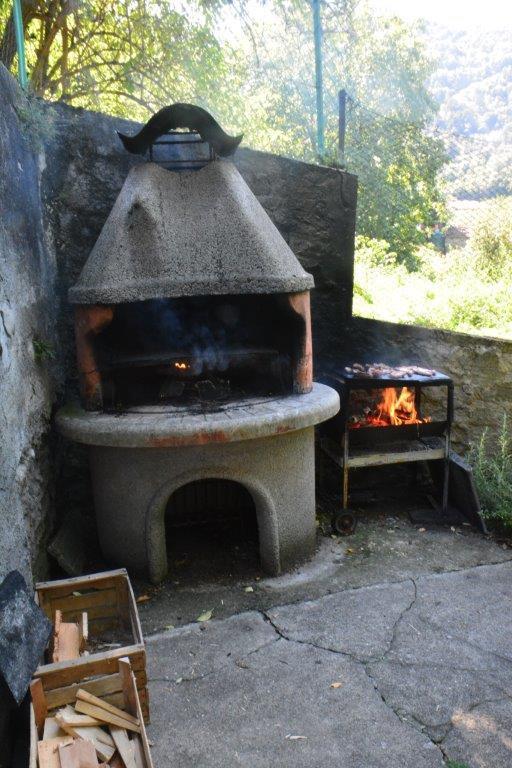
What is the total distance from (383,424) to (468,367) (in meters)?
0.99

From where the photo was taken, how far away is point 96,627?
330 cm

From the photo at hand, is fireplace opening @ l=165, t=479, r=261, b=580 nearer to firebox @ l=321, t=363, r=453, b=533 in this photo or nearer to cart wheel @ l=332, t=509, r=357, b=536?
cart wheel @ l=332, t=509, r=357, b=536

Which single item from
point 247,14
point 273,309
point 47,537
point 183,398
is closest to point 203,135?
point 273,309

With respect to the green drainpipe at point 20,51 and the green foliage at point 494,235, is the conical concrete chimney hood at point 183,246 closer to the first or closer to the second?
the green drainpipe at point 20,51

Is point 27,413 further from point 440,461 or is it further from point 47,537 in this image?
point 440,461

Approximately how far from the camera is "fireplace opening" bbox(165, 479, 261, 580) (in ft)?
13.5

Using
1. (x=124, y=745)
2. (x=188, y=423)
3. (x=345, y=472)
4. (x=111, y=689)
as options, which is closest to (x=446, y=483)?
(x=345, y=472)

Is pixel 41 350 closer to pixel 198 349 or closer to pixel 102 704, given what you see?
pixel 198 349

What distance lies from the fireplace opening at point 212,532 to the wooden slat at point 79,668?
1.48 m

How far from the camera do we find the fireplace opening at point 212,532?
13.5 ft

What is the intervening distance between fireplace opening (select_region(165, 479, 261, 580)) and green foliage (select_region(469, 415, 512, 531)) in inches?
73.3

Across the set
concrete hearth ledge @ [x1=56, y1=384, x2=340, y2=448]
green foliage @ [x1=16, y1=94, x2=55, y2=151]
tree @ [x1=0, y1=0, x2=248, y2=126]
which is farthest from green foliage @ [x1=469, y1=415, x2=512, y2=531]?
tree @ [x1=0, y1=0, x2=248, y2=126]

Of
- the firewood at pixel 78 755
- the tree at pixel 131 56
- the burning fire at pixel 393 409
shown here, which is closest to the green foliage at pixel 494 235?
the tree at pixel 131 56

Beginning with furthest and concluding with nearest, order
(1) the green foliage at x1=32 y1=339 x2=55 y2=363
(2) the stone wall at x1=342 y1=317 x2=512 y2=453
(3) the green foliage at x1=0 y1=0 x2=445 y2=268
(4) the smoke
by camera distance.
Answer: (3) the green foliage at x1=0 y1=0 x2=445 y2=268 → (2) the stone wall at x1=342 y1=317 x2=512 y2=453 → (4) the smoke → (1) the green foliage at x1=32 y1=339 x2=55 y2=363
